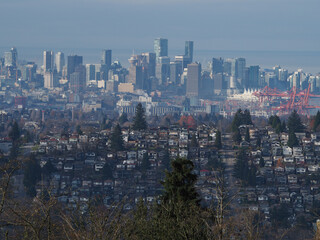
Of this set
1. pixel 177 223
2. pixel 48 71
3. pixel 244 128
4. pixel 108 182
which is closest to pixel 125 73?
pixel 48 71

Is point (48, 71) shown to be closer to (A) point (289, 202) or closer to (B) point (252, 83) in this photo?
(B) point (252, 83)

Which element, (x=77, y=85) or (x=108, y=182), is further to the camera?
(x=77, y=85)

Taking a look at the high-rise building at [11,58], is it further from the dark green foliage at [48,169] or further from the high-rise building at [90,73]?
the dark green foliage at [48,169]

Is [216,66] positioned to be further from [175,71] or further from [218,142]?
[218,142]

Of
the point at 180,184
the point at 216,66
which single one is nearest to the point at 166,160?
the point at 180,184

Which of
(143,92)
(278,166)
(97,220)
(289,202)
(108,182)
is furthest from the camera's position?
(143,92)

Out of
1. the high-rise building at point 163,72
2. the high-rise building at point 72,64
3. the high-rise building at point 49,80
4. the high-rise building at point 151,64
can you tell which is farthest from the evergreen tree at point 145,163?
the high-rise building at point 163,72
